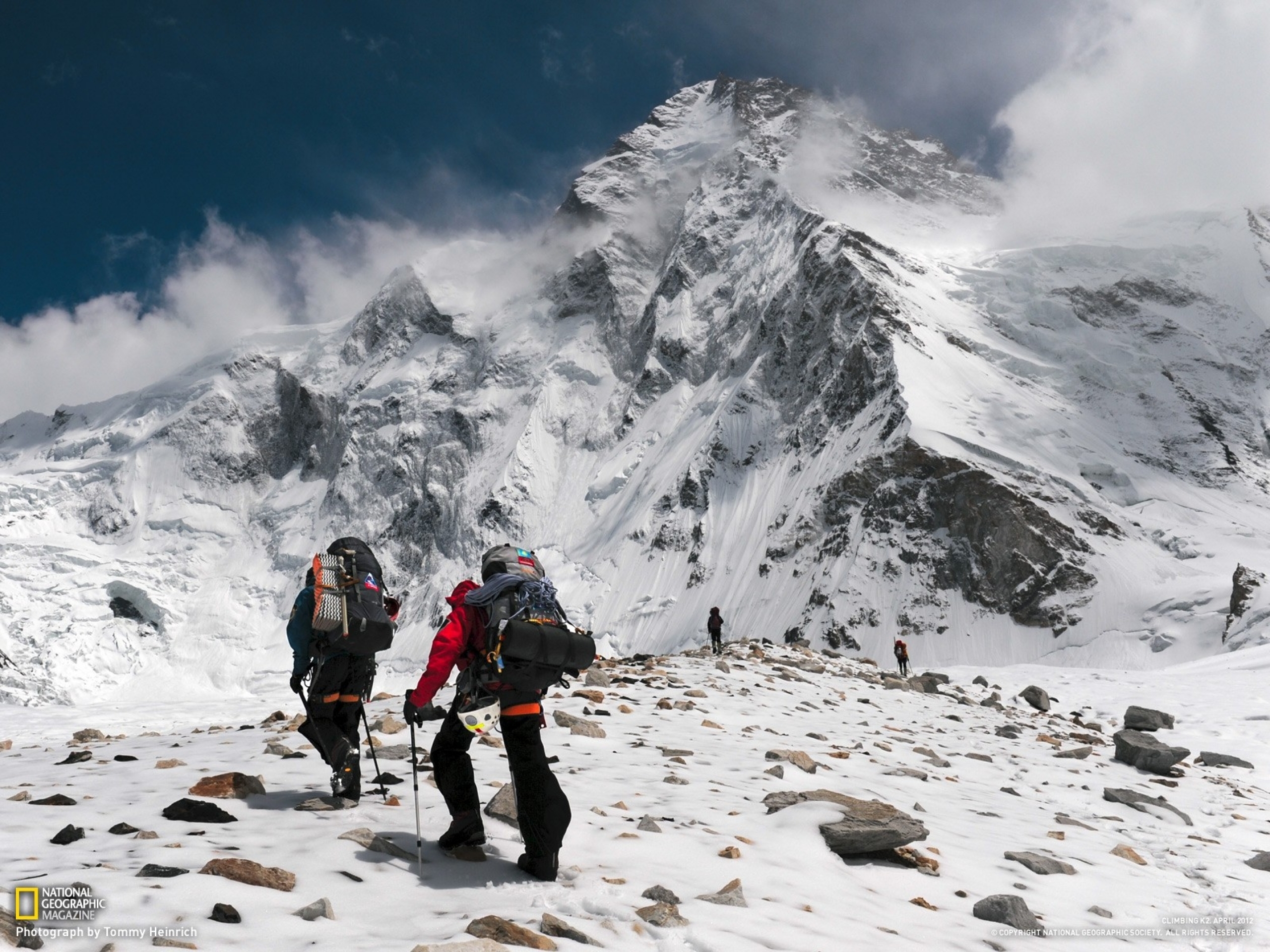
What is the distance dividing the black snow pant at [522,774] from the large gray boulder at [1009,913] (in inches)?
124

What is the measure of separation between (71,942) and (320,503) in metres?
191

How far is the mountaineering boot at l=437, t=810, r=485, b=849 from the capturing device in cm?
619

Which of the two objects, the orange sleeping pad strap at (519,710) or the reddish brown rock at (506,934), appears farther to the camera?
the orange sleeping pad strap at (519,710)

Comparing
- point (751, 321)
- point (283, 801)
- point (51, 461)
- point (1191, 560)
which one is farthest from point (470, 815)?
point (51, 461)

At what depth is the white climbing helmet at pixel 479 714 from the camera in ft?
19.7

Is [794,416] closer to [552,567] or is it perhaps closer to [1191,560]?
[552,567]

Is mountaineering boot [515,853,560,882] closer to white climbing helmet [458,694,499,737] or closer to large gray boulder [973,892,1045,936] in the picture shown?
white climbing helmet [458,694,499,737]

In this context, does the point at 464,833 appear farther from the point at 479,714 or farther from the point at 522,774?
the point at 479,714

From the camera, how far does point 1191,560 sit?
7581cm

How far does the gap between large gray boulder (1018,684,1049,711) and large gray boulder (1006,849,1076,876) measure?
15854mm

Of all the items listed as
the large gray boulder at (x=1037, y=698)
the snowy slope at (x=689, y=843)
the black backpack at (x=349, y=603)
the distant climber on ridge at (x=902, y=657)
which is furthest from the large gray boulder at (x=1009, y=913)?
the distant climber on ridge at (x=902, y=657)

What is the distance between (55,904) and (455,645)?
273cm

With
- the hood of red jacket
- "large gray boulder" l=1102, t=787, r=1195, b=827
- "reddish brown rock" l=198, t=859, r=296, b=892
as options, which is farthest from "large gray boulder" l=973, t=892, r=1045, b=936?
"large gray boulder" l=1102, t=787, r=1195, b=827

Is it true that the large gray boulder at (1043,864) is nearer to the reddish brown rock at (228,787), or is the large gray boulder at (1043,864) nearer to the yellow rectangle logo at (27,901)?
the reddish brown rock at (228,787)
